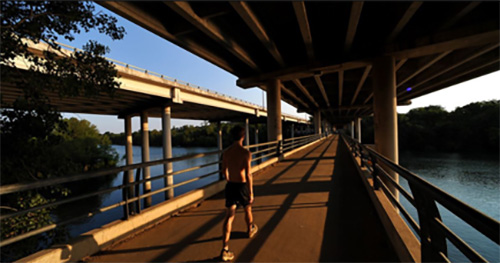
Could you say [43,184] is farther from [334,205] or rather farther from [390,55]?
[390,55]

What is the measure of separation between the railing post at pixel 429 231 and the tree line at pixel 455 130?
191 feet

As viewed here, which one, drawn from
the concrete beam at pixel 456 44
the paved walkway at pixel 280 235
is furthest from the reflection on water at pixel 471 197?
the paved walkway at pixel 280 235

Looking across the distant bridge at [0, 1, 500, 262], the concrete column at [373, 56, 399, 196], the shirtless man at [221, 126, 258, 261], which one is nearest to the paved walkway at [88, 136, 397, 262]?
the distant bridge at [0, 1, 500, 262]

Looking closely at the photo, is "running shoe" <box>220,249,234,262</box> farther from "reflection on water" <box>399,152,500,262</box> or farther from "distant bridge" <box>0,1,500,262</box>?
"reflection on water" <box>399,152,500,262</box>

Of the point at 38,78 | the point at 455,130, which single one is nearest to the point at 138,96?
the point at 38,78

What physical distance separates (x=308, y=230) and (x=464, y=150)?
63229 millimetres

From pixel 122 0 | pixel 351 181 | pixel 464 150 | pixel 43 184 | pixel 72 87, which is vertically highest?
pixel 122 0

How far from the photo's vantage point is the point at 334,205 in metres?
4.67

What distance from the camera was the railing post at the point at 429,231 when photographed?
1.87 m

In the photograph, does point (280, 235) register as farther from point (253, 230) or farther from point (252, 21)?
point (252, 21)

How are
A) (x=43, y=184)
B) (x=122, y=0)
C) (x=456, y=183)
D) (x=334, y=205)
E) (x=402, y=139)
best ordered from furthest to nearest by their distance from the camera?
(x=402, y=139) → (x=456, y=183) → (x=122, y=0) → (x=334, y=205) → (x=43, y=184)

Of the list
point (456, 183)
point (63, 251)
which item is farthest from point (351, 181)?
point (456, 183)

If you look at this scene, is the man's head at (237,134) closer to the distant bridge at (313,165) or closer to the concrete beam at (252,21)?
the distant bridge at (313,165)

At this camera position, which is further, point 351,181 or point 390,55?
point 390,55
